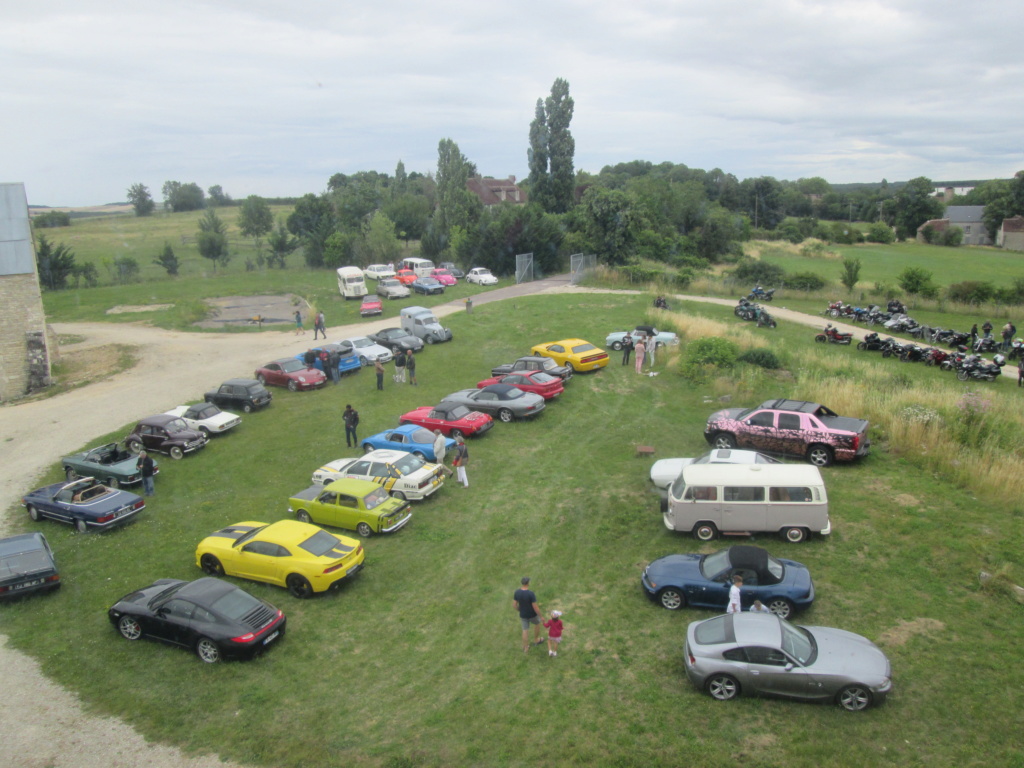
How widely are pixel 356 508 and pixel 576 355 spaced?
1396 cm

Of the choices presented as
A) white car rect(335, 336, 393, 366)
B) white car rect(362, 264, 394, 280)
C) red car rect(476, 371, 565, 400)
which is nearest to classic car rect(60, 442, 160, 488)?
white car rect(335, 336, 393, 366)

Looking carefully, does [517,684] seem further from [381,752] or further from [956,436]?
[956,436]

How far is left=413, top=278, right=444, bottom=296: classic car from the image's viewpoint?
149 ft

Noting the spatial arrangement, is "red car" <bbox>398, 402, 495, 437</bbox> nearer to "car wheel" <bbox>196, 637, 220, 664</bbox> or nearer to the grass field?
the grass field

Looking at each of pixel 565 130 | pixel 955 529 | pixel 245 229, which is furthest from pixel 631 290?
pixel 245 229

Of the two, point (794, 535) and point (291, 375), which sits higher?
point (291, 375)

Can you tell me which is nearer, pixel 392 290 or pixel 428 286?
pixel 392 290

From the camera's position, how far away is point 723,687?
30.6ft

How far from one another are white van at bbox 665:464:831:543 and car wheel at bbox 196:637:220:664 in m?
9.28

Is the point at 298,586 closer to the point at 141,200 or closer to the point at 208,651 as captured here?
the point at 208,651

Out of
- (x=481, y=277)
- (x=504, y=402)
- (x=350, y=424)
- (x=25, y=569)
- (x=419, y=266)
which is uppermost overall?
(x=419, y=266)

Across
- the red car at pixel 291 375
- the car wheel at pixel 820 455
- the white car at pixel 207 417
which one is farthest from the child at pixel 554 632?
the red car at pixel 291 375

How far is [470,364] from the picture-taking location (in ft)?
97.6

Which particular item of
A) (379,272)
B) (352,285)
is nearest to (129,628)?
(352,285)
